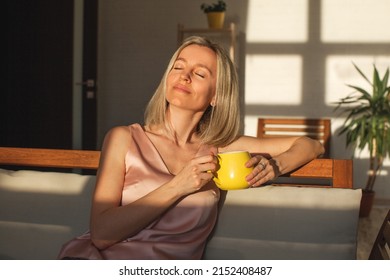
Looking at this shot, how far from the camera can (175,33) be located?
4922 millimetres

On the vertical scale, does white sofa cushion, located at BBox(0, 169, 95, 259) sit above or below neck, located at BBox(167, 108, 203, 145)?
below

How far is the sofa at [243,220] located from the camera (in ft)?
4.07

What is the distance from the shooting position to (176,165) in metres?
1.30

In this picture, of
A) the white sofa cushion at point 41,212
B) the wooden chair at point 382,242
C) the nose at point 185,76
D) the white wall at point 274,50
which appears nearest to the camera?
the wooden chair at point 382,242

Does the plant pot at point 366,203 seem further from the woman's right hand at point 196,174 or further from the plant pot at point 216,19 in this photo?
the woman's right hand at point 196,174

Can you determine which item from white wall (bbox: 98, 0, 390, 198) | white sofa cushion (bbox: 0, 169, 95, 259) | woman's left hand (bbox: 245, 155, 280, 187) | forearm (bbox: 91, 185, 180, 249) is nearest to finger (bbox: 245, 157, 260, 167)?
woman's left hand (bbox: 245, 155, 280, 187)

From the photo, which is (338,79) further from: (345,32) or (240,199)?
(240,199)

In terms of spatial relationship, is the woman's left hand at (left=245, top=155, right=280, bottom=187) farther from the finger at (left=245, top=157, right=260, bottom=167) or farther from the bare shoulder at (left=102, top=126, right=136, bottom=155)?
the bare shoulder at (left=102, top=126, right=136, bottom=155)

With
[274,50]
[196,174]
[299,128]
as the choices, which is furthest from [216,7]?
[196,174]

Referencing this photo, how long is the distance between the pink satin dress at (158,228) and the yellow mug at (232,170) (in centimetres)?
17

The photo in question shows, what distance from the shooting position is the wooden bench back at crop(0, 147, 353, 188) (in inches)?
51.4

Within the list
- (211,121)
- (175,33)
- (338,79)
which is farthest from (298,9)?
(211,121)

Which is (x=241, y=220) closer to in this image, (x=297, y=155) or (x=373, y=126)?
(x=297, y=155)

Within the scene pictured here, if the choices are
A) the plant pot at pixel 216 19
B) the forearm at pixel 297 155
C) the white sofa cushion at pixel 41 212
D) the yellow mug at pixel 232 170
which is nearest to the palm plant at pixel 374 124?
the plant pot at pixel 216 19
